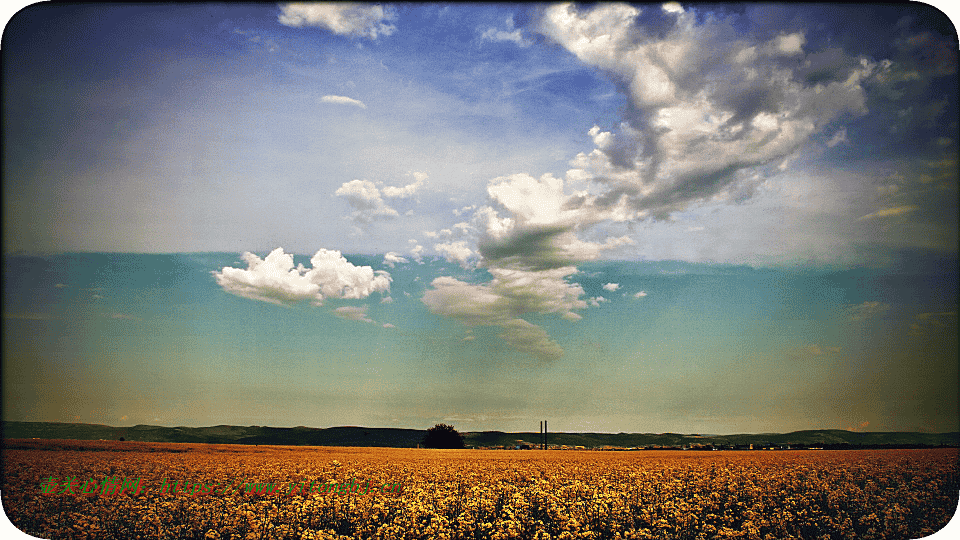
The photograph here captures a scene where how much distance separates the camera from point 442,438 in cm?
5366

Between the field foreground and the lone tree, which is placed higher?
the field foreground

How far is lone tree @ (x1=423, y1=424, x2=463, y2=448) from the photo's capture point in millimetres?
53406

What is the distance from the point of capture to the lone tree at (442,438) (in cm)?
5341

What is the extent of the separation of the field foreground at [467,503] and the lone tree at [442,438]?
38.4m

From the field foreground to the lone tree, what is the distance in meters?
38.4

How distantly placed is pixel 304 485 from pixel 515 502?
246 inches

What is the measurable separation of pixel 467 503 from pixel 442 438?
42965 millimetres

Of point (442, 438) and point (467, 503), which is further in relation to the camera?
point (442, 438)

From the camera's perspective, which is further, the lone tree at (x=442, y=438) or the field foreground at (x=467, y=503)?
the lone tree at (x=442, y=438)

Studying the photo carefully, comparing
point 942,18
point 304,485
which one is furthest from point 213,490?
point 942,18

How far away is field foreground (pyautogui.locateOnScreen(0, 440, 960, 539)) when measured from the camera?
37.9 feet

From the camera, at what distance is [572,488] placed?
13.9 metres

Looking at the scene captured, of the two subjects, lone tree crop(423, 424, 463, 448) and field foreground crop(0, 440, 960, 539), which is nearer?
field foreground crop(0, 440, 960, 539)

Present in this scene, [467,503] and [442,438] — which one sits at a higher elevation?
[467,503]
